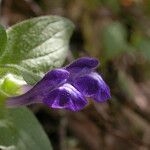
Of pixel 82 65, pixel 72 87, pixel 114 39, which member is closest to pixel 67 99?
pixel 72 87

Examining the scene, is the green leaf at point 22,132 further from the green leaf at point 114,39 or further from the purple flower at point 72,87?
the green leaf at point 114,39

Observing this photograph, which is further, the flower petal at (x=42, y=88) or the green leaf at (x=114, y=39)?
the green leaf at (x=114, y=39)

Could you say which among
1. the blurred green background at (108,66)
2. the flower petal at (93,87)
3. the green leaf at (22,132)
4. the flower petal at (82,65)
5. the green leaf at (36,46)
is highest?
the flower petal at (82,65)

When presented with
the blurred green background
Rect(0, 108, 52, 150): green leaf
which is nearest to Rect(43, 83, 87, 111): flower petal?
Rect(0, 108, 52, 150): green leaf

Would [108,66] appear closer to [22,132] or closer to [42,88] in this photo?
[22,132]

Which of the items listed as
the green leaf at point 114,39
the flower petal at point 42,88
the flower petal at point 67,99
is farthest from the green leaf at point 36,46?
the green leaf at point 114,39
